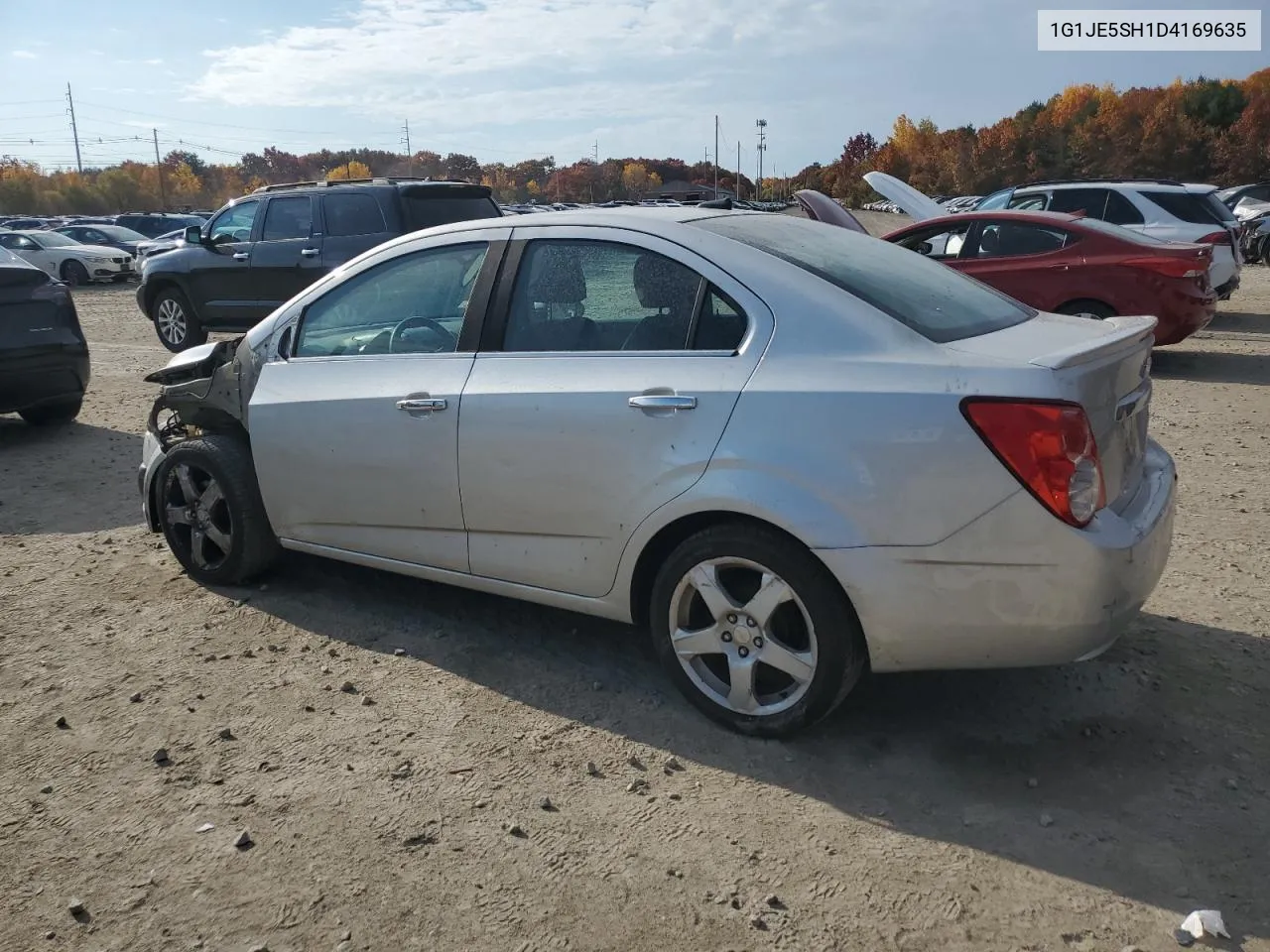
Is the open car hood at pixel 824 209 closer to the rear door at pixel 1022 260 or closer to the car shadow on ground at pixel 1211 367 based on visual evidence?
the rear door at pixel 1022 260

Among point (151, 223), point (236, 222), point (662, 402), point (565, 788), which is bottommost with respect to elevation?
point (565, 788)

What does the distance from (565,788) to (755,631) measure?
0.76m

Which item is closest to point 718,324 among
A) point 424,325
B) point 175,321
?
point 424,325

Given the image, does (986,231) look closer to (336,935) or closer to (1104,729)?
(1104,729)

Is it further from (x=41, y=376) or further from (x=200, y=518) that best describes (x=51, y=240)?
(x=200, y=518)

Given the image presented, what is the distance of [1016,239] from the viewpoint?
10.1 meters

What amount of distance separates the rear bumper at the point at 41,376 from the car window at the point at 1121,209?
11585mm

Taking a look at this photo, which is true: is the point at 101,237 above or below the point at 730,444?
above

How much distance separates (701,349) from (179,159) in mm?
121426

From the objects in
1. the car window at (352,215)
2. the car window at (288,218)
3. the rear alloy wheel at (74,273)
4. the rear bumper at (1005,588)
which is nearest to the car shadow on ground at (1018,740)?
the rear bumper at (1005,588)

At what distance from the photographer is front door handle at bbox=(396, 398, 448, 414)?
3883 mm

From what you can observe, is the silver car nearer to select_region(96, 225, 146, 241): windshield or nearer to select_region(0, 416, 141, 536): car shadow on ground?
select_region(0, 416, 141, 536): car shadow on ground

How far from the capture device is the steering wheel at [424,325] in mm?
4031

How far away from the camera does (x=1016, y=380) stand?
115 inches
